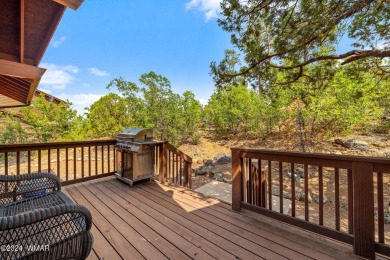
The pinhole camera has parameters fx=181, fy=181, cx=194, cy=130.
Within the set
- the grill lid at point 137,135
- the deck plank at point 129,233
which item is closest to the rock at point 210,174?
the grill lid at point 137,135

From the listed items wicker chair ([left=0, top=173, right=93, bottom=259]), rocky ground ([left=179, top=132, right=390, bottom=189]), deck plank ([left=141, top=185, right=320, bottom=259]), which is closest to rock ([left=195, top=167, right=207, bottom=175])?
rocky ground ([left=179, top=132, right=390, bottom=189])

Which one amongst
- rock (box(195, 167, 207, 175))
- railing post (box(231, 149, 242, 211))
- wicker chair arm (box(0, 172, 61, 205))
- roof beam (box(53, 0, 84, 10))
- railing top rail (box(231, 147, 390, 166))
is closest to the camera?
roof beam (box(53, 0, 84, 10))

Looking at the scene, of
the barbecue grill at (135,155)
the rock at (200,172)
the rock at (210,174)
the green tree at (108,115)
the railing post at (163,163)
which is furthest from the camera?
the green tree at (108,115)

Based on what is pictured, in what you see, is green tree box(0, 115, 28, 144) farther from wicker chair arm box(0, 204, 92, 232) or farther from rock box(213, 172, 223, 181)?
wicker chair arm box(0, 204, 92, 232)

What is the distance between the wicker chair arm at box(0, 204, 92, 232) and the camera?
1048mm

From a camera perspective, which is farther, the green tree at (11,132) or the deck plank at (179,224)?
the green tree at (11,132)

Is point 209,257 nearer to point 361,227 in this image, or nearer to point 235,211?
point 235,211

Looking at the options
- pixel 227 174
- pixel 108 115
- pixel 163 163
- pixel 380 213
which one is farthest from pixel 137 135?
pixel 108 115

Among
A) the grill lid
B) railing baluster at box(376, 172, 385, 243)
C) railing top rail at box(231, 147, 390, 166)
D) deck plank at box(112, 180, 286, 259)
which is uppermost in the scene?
the grill lid

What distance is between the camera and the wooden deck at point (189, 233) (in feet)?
6.05

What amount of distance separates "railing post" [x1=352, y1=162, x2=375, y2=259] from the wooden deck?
158mm

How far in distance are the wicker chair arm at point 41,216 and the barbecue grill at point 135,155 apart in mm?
2316

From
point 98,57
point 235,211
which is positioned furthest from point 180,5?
point 235,211

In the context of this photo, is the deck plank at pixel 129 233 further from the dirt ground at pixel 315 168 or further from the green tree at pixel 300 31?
the green tree at pixel 300 31
